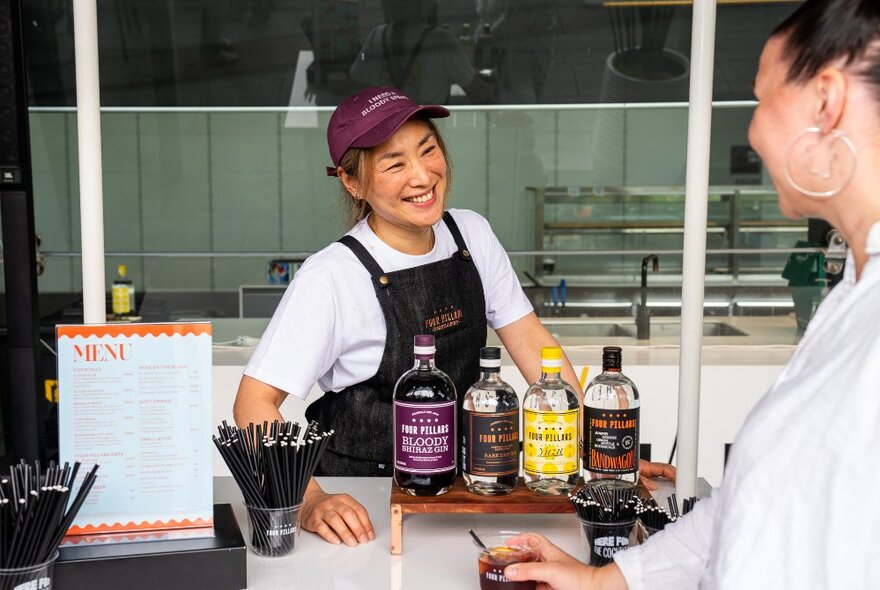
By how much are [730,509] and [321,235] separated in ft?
17.0

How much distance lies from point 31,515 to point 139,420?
21 cm

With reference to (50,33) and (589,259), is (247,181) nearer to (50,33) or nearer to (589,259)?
(50,33)

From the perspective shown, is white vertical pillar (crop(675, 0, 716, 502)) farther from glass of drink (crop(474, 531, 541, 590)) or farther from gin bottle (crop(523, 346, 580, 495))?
glass of drink (crop(474, 531, 541, 590))

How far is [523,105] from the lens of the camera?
5672 millimetres

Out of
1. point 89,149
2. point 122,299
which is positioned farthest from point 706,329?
point 89,149

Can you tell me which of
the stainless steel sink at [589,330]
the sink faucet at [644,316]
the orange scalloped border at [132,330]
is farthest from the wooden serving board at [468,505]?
the stainless steel sink at [589,330]

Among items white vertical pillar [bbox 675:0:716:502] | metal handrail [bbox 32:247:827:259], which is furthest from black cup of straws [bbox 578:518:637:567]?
metal handrail [bbox 32:247:827:259]

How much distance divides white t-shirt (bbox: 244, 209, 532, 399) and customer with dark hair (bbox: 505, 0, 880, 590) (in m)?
0.94

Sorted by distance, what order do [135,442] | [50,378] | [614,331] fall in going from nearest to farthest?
[135,442], [50,378], [614,331]

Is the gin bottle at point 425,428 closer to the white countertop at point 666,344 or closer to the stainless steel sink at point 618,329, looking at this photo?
the white countertop at point 666,344

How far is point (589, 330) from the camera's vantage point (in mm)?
4629

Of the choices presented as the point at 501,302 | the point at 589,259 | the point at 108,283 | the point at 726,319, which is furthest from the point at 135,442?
the point at 108,283

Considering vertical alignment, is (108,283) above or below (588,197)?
below

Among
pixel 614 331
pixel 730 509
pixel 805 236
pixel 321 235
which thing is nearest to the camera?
pixel 730 509
